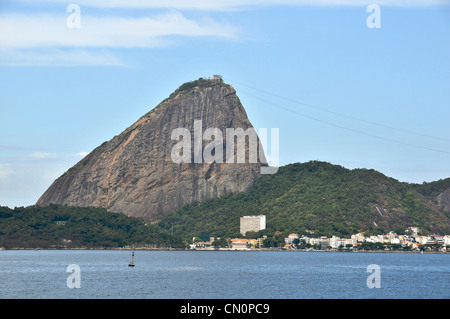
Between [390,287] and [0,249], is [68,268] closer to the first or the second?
[390,287]
